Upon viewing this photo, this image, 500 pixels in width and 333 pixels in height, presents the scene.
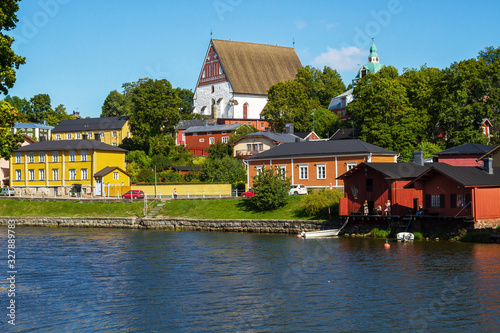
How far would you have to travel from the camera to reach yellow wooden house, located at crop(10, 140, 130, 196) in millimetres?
83250

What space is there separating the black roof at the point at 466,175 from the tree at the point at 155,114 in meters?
64.6

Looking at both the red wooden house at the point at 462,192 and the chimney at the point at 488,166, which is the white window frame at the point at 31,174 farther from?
the chimney at the point at 488,166

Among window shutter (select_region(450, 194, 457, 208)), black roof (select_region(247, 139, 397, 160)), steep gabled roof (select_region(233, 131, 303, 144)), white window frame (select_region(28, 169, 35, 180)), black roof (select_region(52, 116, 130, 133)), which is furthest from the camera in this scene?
black roof (select_region(52, 116, 130, 133))

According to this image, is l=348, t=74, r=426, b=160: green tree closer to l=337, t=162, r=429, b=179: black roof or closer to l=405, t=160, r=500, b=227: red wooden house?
l=337, t=162, r=429, b=179: black roof

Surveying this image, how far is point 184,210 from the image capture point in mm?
66375

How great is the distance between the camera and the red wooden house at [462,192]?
148 feet

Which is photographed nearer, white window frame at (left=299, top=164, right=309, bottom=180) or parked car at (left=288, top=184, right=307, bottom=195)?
parked car at (left=288, top=184, right=307, bottom=195)

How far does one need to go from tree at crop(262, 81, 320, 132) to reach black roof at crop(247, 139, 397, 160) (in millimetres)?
38379

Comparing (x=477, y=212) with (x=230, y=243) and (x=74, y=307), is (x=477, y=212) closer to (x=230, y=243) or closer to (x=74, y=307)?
(x=230, y=243)

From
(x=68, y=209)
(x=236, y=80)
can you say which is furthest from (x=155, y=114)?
(x=236, y=80)

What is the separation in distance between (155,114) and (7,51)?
82408mm

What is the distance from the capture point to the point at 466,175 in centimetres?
4697

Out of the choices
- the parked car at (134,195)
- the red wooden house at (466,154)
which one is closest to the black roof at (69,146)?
the parked car at (134,195)

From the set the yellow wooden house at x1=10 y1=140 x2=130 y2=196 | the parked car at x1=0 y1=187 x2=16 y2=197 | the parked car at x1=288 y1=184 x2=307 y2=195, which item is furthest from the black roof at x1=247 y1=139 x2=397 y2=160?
the parked car at x1=0 y1=187 x2=16 y2=197
